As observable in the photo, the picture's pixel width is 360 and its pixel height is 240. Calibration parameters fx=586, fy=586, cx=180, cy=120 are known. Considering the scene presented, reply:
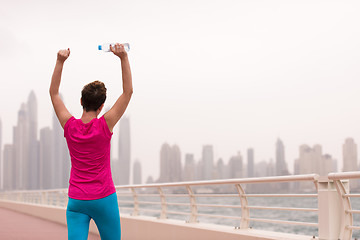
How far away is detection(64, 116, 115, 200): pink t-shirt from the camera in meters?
3.55

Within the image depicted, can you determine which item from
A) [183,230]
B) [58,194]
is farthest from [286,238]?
[58,194]

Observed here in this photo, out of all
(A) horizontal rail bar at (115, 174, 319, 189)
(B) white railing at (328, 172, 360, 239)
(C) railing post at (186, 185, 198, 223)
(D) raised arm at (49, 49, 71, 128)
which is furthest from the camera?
(C) railing post at (186, 185, 198, 223)

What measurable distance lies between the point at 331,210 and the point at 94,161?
11.2 ft

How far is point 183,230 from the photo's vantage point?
9281mm

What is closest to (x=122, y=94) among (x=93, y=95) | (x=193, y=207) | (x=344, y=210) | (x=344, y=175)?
(x=93, y=95)

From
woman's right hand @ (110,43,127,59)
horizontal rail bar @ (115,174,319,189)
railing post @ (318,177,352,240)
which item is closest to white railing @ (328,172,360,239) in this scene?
railing post @ (318,177,352,240)

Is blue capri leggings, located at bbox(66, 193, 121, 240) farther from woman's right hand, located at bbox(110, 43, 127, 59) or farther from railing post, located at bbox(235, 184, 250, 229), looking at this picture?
railing post, located at bbox(235, 184, 250, 229)

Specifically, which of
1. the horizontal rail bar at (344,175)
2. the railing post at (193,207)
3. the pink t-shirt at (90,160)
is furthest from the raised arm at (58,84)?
the railing post at (193,207)

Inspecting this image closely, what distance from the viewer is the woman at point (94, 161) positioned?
3561 mm

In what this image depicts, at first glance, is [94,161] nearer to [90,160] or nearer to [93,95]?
[90,160]

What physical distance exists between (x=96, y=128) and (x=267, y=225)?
7007 centimetres

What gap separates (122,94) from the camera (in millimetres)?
3689

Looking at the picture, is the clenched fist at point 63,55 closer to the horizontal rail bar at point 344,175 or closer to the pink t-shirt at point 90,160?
the pink t-shirt at point 90,160

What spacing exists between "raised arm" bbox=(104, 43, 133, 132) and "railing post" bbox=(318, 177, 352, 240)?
3209mm
